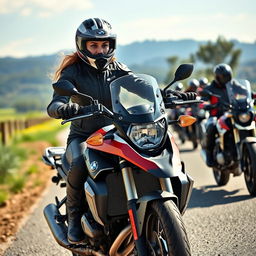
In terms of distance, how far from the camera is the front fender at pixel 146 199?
416 centimetres

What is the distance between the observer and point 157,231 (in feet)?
13.8

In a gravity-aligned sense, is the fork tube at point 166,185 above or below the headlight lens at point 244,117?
above

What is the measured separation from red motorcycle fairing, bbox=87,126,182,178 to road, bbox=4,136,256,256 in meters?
1.66

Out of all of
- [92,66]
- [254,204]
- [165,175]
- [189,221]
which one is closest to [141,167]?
[165,175]

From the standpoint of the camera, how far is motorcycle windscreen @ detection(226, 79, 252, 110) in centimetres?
914

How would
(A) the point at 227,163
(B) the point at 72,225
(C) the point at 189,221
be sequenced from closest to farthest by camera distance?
(B) the point at 72,225 < (C) the point at 189,221 < (A) the point at 227,163

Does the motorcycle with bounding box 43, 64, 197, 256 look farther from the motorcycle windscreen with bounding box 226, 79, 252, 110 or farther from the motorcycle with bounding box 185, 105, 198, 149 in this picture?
the motorcycle with bounding box 185, 105, 198, 149

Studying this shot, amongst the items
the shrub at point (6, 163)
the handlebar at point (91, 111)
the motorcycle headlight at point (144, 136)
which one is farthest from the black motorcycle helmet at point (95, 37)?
the shrub at point (6, 163)

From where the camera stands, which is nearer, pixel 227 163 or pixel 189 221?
pixel 189 221

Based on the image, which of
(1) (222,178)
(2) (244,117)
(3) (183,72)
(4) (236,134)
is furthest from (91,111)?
(1) (222,178)

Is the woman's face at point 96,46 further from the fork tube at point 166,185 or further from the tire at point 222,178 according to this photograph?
the tire at point 222,178

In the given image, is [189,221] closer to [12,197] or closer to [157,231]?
[157,231]

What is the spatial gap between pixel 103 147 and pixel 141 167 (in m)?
0.49

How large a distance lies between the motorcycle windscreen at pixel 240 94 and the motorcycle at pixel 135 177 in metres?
4.50
